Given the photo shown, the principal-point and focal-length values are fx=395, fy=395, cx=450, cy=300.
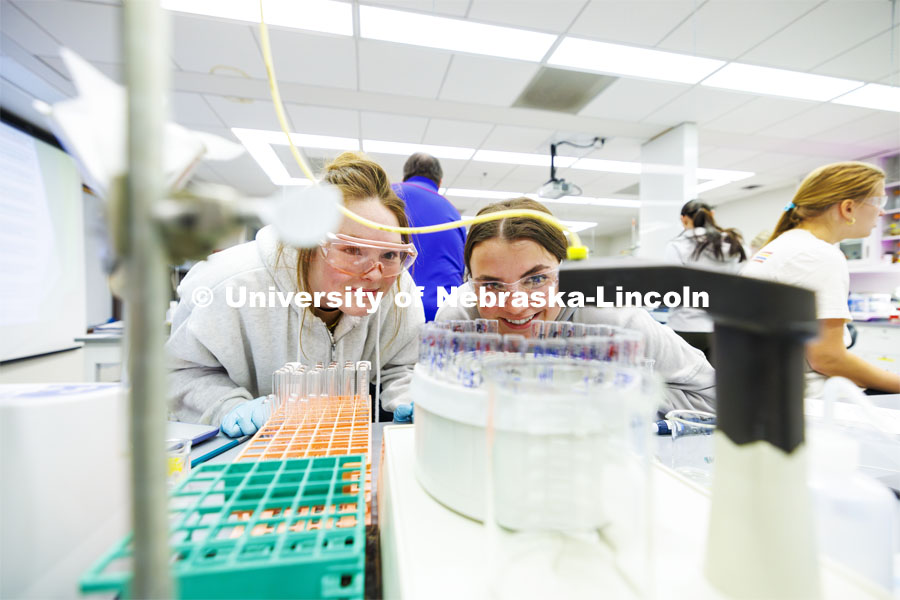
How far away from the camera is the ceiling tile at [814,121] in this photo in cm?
361

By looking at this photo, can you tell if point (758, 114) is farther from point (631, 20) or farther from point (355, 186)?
point (355, 186)

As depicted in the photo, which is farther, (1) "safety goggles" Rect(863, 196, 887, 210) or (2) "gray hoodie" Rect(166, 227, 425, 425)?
(1) "safety goggles" Rect(863, 196, 887, 210)

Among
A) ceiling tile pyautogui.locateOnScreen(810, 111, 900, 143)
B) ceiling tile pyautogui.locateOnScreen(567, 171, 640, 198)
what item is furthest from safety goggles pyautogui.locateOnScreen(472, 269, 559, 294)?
ceiling tile pyautogui.locateOnScreen(567, 171, 640, 198)

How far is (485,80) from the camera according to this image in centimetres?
311

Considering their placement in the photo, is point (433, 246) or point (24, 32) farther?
point (24, 32)

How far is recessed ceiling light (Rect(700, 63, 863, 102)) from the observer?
9.91 ft

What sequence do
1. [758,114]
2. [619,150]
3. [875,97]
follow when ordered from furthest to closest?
[619,150], [758,114], [875,97]

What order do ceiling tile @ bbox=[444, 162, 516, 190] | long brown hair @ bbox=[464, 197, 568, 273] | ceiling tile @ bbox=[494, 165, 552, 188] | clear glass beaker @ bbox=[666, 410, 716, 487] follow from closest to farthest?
clear glass beaker @ bbox=[666, 410, 716, 487] < long brown hair @ bbox=[464, 197, 568, 273] < ceiling tile @ bbox=[444, 162, 516, 190] < ceiling tile @ bbox=[494, 165, 552, 188]

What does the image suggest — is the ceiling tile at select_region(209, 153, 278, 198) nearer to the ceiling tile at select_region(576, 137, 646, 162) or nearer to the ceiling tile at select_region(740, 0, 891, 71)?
the ceiling tile at select_region(576, 137, 646, 162)

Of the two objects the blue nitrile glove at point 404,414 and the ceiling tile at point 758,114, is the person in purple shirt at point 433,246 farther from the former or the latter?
the ceiling tile at point 758,114

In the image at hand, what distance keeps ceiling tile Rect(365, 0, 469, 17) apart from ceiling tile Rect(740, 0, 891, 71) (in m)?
2.09

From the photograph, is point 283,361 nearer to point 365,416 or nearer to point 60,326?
point 365,416

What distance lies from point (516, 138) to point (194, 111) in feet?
10.1

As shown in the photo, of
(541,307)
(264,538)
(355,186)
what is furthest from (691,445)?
(355,186)
